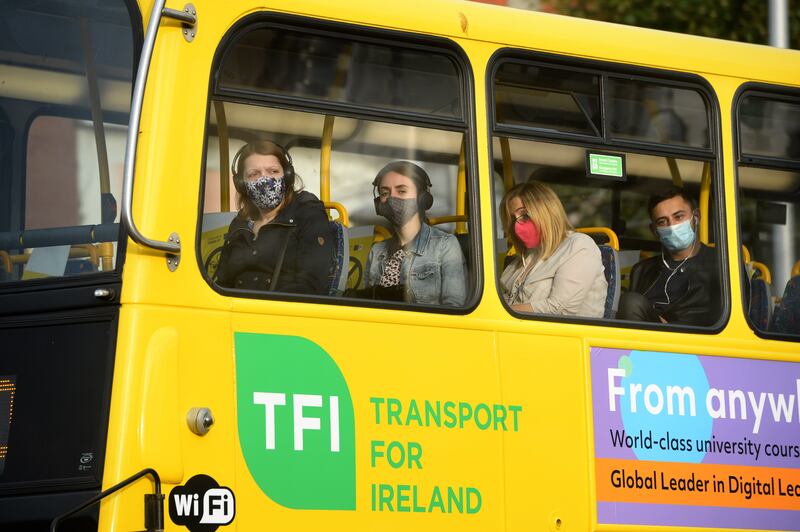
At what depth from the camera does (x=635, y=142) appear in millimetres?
6414

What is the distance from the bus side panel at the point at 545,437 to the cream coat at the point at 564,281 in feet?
0.71

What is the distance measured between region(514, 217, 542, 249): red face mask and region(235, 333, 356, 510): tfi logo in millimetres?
1320

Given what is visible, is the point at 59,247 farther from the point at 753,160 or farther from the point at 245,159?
the point at 753,160

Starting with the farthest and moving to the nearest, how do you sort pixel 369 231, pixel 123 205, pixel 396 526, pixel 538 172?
pixel 538 172 < pixel 369 231 < pixel 396 526 < pixel 123 205

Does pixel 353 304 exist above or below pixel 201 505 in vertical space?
above

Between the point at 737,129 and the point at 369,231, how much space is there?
2125mm

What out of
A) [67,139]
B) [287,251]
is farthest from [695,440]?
[67,139]

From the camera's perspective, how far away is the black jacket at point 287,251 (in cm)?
536

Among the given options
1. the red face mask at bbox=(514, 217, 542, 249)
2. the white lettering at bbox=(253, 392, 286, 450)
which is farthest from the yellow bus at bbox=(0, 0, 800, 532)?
the red face mask at bbox=(514, 217, 542, 249)

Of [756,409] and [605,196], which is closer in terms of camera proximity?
[756,409]

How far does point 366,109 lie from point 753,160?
2.22 metres

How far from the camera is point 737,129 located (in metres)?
6.75

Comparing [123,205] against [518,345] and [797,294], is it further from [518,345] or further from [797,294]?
[797,294]

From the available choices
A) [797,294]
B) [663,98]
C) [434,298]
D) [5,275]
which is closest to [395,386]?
[434,298]
